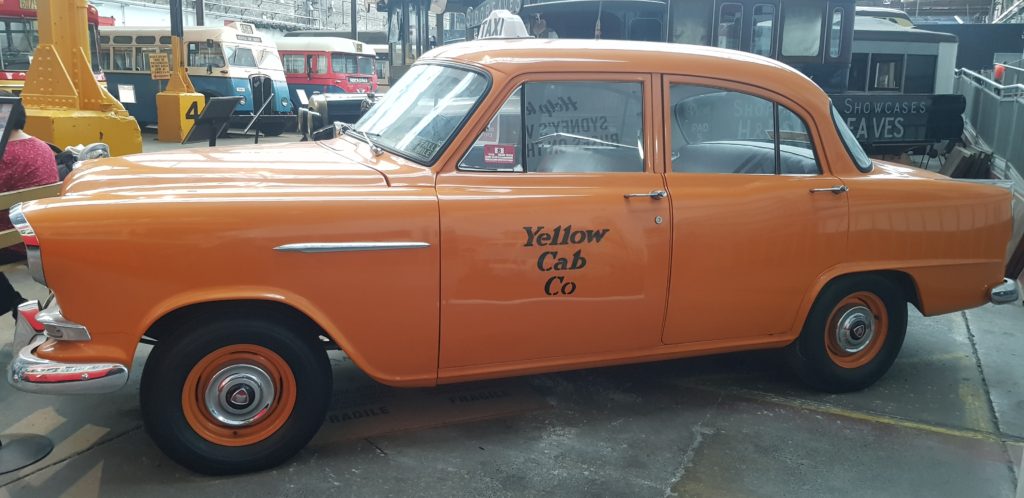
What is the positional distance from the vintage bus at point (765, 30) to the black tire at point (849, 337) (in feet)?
24.0

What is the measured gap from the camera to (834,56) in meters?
12.0

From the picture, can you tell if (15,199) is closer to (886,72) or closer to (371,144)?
(371,144)

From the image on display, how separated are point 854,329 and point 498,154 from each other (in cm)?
219

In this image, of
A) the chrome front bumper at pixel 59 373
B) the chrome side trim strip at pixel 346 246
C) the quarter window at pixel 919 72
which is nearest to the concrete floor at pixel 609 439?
the chrome front bumper at pixel 59 373

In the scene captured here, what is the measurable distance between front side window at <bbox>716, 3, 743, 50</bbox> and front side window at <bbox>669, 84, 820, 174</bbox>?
25.5ft

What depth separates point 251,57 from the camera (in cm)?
2233

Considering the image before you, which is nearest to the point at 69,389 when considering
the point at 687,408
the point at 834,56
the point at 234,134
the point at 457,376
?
the point at 457,376

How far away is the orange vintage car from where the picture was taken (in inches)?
128

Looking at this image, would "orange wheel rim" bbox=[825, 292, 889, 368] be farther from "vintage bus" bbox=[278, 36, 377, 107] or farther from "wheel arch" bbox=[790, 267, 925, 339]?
"vintage bus" bbox=[278, 36, 377, 107]

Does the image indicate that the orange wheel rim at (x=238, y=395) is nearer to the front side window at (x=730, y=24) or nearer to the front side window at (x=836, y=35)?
the front side window at (x=730, y=24)

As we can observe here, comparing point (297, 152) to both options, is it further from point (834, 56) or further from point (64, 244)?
point (834, 56)

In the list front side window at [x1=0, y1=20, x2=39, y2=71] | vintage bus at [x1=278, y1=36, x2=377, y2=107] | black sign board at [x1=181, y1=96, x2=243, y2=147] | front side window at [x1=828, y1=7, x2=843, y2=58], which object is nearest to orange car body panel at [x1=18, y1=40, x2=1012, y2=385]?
black sign board at [x1=181, y1=96, x2=243, y2=147]

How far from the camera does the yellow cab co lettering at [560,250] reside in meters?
3.72

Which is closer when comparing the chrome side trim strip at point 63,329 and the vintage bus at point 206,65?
the chrome side trim strip at point 63,329
